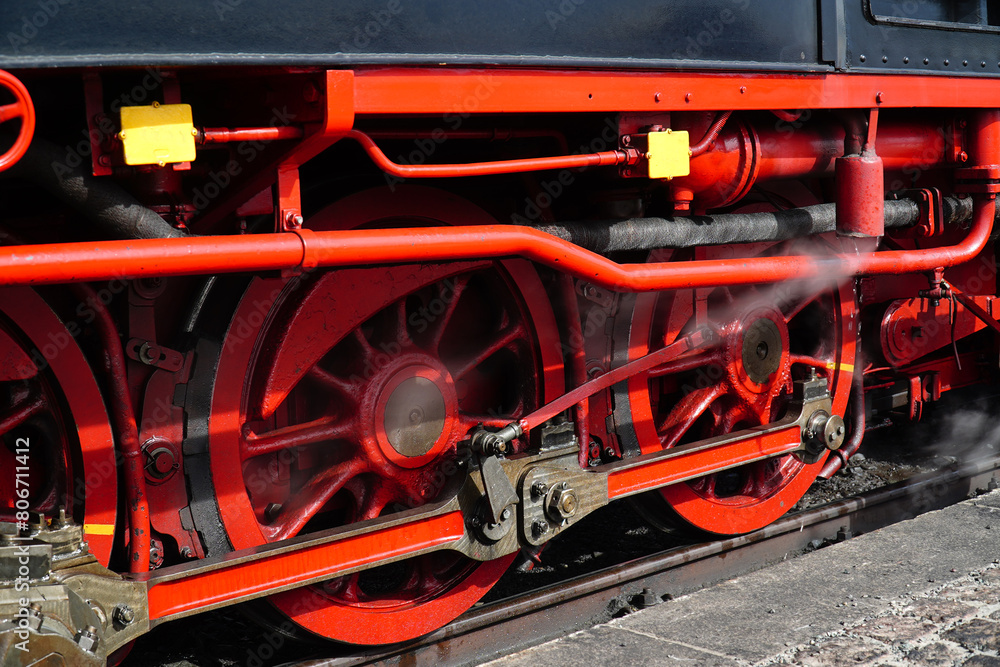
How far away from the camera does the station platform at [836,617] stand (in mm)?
2707

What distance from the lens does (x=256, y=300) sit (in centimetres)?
262

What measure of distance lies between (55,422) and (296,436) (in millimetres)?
626

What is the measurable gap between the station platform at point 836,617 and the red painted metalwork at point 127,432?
101 cm

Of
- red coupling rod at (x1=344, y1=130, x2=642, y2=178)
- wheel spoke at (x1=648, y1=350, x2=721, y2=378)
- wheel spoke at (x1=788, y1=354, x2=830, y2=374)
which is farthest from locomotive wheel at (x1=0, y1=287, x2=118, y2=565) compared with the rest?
wheel spoke at (x1=788, y1=354, x2=830, y2=374)

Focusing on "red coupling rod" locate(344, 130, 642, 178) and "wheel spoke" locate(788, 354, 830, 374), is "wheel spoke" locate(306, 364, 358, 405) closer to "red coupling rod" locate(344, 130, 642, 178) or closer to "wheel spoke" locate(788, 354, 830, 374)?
"red coupling rod" locate(344, 130, 642, 178)

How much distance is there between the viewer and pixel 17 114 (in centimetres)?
175

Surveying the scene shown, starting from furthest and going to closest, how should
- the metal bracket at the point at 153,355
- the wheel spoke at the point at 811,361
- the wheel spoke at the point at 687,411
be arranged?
the wheel spoke at the point at 811,361
the wheel spoke at the point at 687,411
the metal bracket at the point at 153,355

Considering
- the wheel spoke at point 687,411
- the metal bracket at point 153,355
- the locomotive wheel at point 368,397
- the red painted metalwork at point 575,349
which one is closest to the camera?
the metal bracket at point 153,355

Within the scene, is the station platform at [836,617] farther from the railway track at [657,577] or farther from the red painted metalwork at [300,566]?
the red painted metalwork at [300,566]

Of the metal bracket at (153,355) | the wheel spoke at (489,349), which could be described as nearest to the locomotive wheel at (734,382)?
the wheel spoke at (489,349)

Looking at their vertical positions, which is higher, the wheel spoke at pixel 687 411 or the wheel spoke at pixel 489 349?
the wheel spoke at pixel 489 349

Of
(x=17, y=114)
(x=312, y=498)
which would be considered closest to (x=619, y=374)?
(x=312, y=498)

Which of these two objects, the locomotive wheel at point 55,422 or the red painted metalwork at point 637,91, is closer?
the red painted metalwork at point 637,91

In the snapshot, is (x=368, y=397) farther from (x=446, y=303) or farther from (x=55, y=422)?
(x=55, y=422)
